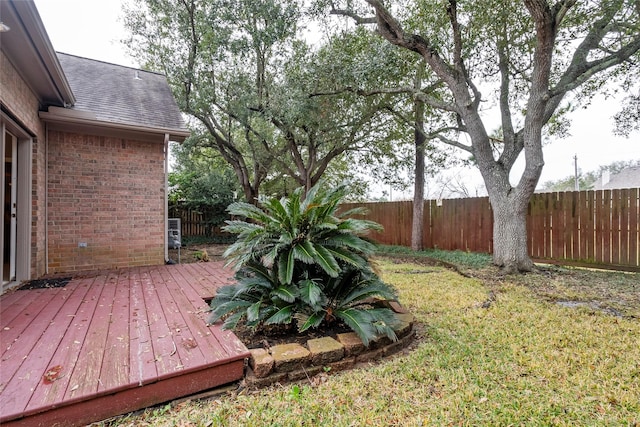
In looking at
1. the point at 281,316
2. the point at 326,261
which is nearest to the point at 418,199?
the point at 326,261

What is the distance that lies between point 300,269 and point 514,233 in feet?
16.7

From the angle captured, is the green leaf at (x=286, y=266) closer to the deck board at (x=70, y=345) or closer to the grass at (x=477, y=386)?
the grass at (x=477, y=386)

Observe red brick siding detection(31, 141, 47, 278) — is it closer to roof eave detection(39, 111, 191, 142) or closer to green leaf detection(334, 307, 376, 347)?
roof eave detection(39, 111, 191, 142)

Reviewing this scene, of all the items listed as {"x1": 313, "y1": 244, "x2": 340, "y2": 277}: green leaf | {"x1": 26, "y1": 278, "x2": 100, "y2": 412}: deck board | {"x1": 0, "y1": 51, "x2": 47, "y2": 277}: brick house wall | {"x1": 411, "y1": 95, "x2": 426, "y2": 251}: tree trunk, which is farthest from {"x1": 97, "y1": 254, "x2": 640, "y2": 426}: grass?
{"x1": 411, "y1": 95, "x2": 426, "y2": 251}: tree trunk

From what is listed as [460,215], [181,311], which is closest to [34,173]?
[181,311]

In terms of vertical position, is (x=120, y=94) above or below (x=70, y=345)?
above

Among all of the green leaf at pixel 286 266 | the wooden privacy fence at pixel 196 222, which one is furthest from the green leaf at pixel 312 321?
the wooden privacy fence at pixel 196 222

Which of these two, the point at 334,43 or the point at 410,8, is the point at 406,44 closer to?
the point at 410,8

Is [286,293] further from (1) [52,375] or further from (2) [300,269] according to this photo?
(1) [52,375]

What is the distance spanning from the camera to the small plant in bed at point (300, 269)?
266 cm

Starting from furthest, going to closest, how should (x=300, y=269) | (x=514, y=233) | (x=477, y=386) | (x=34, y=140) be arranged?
(x=514, y=233) → (x=34, y=140) → (x=300, y=269) → (x=477, y=386)

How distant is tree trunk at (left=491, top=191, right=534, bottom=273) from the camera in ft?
19.7

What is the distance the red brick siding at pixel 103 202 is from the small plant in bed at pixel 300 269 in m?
3.53

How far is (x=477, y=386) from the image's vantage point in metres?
2.16
